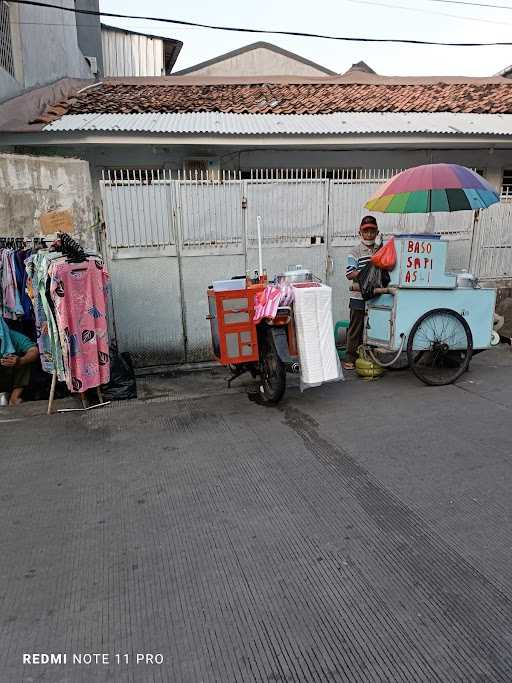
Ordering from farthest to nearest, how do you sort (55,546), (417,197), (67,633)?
(417,197)
(55,546)
(67,633)

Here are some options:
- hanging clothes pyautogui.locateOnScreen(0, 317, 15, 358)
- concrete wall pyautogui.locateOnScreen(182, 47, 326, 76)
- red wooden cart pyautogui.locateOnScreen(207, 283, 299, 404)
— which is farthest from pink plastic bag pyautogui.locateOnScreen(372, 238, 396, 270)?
concrete wall pyautogui.locateOnScreen(182, 47, 326, 76)

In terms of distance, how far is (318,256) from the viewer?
636cm

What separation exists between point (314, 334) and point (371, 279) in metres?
1.11

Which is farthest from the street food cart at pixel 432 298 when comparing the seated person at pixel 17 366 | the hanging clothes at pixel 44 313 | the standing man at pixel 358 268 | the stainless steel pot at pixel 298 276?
the seated person at pixel 17 366

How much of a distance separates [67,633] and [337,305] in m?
5.28

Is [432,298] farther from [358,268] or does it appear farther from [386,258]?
[358,268]

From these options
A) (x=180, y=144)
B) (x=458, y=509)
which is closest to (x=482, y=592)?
(x=458, y=509)

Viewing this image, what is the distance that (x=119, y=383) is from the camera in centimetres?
498

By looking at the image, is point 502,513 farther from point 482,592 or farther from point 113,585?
point 113,585

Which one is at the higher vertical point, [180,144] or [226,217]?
[180,144]

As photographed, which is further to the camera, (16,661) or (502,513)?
(502,513)

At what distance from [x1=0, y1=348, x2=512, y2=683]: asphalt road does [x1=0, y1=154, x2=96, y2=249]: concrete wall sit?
2.33 meters

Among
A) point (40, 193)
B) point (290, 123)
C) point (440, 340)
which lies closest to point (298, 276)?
point (440, 340)

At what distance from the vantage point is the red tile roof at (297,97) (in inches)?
372
